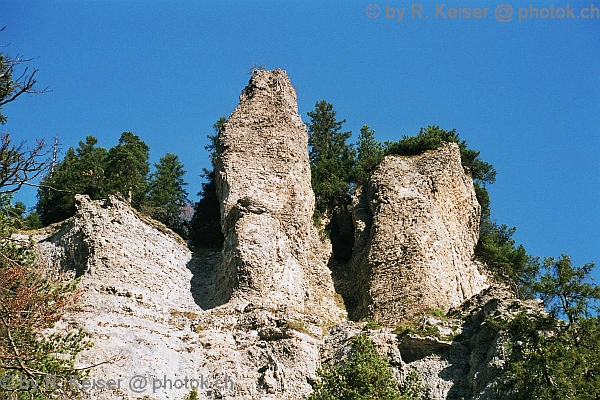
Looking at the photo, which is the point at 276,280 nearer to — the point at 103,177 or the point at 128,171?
the point at 103,177

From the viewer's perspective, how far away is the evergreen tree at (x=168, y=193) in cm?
4269

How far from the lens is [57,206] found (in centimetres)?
4112

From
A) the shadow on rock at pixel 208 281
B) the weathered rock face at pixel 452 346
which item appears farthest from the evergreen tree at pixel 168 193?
the weathered rock face at pixel 452 346

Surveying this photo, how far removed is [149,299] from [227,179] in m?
7.75

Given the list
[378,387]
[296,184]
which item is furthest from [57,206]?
[378,387]

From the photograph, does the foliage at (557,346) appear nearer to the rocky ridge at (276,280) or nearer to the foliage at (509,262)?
the rocky ridge at (276,280)

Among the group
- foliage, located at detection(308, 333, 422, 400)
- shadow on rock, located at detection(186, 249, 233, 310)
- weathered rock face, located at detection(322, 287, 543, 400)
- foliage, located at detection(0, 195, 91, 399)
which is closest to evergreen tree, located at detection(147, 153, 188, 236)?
shadow on rock, located at detection(186, 249, 233, 310)

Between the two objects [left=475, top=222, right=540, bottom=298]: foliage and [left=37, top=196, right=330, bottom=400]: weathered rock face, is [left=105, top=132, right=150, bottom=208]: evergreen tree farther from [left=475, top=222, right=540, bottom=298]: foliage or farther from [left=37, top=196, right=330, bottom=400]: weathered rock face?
[left=475, top=222, right=540, bottom=298]: foliage

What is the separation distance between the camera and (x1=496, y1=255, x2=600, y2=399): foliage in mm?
20734

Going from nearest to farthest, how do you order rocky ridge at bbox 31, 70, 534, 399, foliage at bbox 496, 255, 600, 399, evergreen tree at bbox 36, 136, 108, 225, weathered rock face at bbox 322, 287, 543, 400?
foliage at bbox 496, 255, 600, 399 < weathered rock face at bbox 322, 287, 543, 400 < rocky ridge at bbox 31, 70, 534, 399 < evergreen tree at bbox 36, 136, 108, 225

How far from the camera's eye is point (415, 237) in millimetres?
35719

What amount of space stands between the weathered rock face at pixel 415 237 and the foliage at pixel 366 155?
3.84 ft

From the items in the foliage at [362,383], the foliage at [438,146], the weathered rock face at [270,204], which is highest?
the foliage at [438,146]

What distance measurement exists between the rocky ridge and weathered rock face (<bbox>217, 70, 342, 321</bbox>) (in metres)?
0.07
